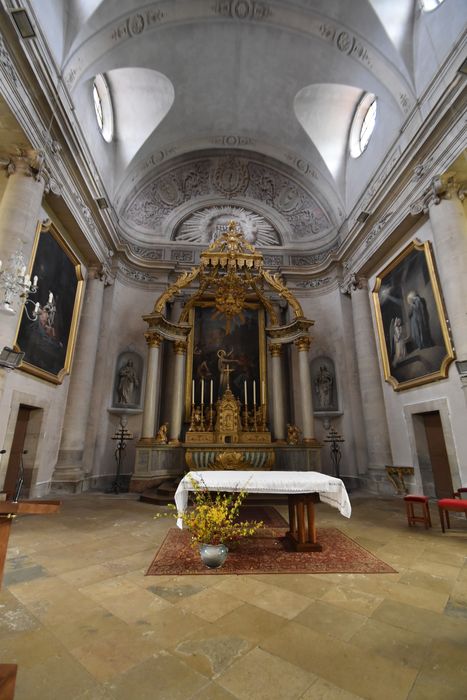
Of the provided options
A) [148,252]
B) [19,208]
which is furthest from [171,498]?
[148,252]

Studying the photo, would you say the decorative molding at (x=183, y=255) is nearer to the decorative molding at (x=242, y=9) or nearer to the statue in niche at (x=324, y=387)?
the statue in niche at (x=324, y=387)

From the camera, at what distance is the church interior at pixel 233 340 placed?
7.43 ft

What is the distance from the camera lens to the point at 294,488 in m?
4.03

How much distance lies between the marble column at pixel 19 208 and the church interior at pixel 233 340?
46mm

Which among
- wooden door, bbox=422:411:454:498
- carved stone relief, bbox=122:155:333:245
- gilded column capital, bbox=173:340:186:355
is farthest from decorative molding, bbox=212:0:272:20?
wooden door, bbox=422:411:454:498

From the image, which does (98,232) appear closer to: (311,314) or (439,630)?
(311,314)

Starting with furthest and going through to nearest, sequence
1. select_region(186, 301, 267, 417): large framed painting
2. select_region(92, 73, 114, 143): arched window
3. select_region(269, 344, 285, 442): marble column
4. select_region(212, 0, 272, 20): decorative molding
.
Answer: select_region(186, 301, 267, 417): large framed painting, select_region(92, 73, 114, 143): arched window, select_region(269, 344, 285, 442): marble column, select_region(212, 0, 272, 20): decorative molding

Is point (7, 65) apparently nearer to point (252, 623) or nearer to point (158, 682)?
point (158, 682)

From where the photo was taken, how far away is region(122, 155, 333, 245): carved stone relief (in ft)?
46.0

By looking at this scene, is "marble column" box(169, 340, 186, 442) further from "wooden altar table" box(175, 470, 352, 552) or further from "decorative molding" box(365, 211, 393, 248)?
"decorative molding" box(365, 211, 393, 248)

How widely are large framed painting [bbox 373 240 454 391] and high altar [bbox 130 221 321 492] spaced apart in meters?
2.40

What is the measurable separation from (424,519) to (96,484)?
8435mm

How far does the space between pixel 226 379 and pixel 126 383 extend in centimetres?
333

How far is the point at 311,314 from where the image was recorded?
1284 cm
